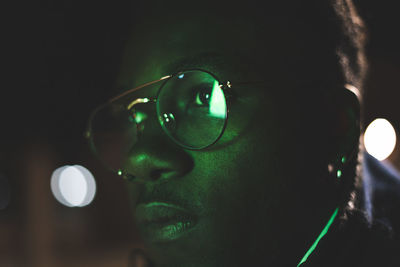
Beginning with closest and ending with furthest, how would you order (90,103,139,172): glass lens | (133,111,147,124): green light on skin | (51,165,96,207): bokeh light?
(133,111,147,124): green light on skin → (90,103,139,172): glass lens → (51,165,96,207): bokeh light

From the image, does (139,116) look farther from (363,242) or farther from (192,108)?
(363,242)

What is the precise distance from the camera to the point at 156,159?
112 centimetres

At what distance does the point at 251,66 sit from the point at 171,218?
609 mm

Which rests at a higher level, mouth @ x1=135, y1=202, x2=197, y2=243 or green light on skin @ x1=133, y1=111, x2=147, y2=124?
green light on skin @ x1=133, y1=111, x2=147, y2=124

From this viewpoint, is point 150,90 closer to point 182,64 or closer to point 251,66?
point 182,64

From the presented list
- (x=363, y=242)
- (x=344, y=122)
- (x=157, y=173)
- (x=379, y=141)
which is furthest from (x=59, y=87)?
(x=379, y=141)

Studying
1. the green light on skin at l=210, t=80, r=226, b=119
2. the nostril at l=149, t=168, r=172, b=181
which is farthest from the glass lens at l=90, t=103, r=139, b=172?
the green light on skin at l=210, t=80, r=226, b=119

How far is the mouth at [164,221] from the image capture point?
1.10 meters

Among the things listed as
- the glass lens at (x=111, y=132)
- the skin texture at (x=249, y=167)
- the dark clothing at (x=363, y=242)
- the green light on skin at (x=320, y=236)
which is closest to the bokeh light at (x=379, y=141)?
the dark clothing at (x=363, y=242)

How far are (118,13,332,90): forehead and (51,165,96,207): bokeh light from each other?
9931mm

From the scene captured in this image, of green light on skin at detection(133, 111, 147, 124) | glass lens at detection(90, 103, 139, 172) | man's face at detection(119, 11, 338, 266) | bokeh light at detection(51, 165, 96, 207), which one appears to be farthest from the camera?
bokeh light at detection(51, 165, 96, 207)

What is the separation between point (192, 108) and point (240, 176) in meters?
0.30

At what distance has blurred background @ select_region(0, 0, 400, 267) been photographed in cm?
186

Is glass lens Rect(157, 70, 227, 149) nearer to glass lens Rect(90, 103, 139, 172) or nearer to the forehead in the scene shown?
the forehead
